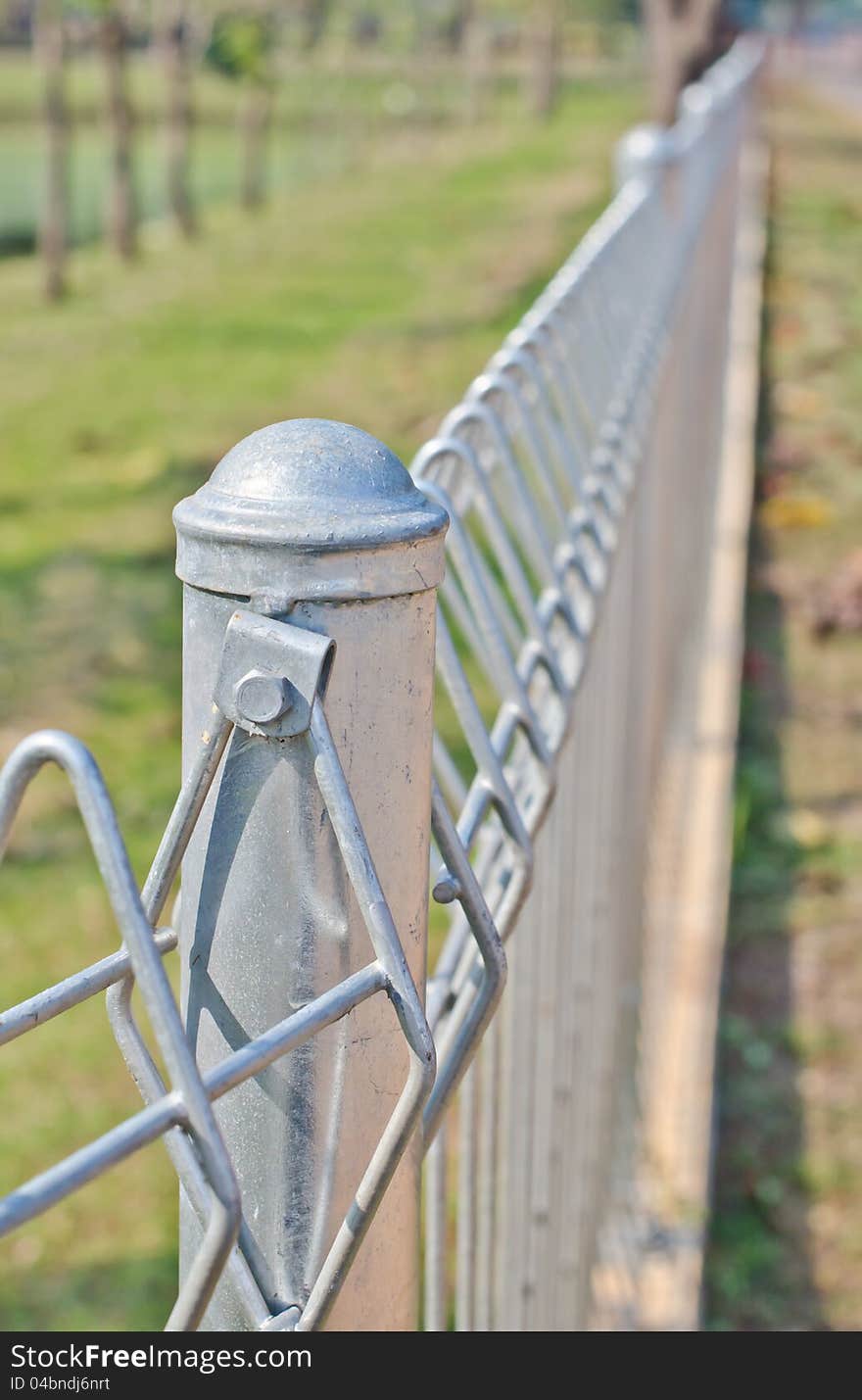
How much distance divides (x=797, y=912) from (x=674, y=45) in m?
10.9

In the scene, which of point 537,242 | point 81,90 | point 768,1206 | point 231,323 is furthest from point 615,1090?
point 81,90

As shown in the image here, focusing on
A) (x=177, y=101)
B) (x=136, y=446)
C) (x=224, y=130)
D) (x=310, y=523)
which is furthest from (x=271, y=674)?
(x=224, y=130)

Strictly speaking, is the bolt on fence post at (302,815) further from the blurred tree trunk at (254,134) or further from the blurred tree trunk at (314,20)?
the blurred tree trunk at (314,20)

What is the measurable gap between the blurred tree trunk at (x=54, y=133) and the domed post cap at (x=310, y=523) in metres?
12.7

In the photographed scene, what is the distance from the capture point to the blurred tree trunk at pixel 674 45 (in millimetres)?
13438

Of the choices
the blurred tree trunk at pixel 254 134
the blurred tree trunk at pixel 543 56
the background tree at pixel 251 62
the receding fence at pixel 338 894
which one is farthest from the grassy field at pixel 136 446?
the blurred tree trunk at pixel 543 56

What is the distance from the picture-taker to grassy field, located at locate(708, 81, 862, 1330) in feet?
10.5

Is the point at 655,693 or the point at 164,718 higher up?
the point at 655,693

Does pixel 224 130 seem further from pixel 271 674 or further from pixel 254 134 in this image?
pixel 271 674

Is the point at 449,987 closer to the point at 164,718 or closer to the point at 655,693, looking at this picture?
the point at 655,693

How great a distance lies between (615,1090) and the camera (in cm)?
274

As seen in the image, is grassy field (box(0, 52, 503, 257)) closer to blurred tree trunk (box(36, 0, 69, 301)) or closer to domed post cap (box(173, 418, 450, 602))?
blurred tree trunk (box(36, 0, 69, 301))

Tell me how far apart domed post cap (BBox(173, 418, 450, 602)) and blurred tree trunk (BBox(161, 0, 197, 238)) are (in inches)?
603
